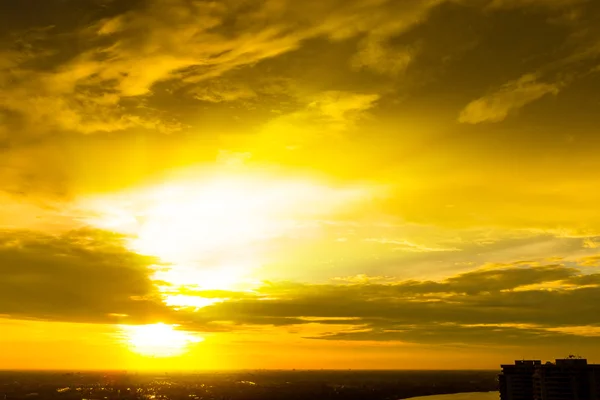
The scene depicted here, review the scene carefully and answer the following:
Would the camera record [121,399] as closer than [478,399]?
Yes

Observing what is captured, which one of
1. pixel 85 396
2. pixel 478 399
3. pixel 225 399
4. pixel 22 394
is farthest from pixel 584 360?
pixel 22 394

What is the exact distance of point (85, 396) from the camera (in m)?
193

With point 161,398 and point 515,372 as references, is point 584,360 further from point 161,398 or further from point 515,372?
point 161,398

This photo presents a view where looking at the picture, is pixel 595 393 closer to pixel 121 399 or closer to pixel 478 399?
pixel 478 399

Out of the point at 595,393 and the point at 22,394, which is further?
the point at 22,394

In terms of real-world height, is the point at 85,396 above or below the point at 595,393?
below

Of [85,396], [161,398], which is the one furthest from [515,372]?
[85,396]

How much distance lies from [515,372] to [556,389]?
1260cm

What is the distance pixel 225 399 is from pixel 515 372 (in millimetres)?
118633

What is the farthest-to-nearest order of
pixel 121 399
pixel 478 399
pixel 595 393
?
1. pixel 478 399
2. pixel 121 399
3. pixel 595 393

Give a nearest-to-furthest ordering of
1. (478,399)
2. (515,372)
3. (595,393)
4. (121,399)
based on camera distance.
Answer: (595,393), (515,372), (121,399), (478,399)

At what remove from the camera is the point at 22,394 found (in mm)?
194875

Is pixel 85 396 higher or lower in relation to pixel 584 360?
lower

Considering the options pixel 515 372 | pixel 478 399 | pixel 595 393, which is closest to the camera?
pixel 595 393
